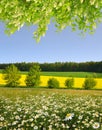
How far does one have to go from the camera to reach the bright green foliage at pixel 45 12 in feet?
36.2

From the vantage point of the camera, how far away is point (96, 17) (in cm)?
1566

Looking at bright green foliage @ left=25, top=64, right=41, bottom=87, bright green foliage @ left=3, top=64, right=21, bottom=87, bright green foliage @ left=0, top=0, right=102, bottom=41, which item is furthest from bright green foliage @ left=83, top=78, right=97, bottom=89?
bright green foliage @ left=0, top=0, right=102, bottom=41

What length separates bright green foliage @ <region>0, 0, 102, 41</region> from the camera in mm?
11031

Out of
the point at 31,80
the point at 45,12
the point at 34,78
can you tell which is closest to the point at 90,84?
the point at 34,78

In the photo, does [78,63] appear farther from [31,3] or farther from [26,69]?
[31,3]

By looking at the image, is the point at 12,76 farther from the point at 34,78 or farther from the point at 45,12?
the point at 45,12

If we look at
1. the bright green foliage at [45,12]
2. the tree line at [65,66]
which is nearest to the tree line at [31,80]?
the tree line at [65,66]

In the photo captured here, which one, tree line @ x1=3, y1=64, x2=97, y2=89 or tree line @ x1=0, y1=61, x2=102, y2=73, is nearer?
tree line @ x1=3, y1=64, x2=97, y2=89

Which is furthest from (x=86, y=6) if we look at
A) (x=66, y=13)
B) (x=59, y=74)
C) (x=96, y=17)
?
(x=59, y=74)

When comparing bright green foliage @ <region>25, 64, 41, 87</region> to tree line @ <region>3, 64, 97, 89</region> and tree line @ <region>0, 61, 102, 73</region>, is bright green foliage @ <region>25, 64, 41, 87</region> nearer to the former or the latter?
tree line @ <region>3, 64, 97, 89</region>

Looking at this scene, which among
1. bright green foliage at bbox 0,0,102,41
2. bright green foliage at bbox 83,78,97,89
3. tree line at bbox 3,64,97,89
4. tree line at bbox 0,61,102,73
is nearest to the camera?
bright green foliage at bbox 0,0,102,41

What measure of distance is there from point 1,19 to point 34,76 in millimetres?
41449

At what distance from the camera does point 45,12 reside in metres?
11.8

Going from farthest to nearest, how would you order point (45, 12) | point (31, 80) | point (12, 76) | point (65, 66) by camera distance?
point (65, 66) < point (31, 80) < point (12, 76) < point (45, 12)
